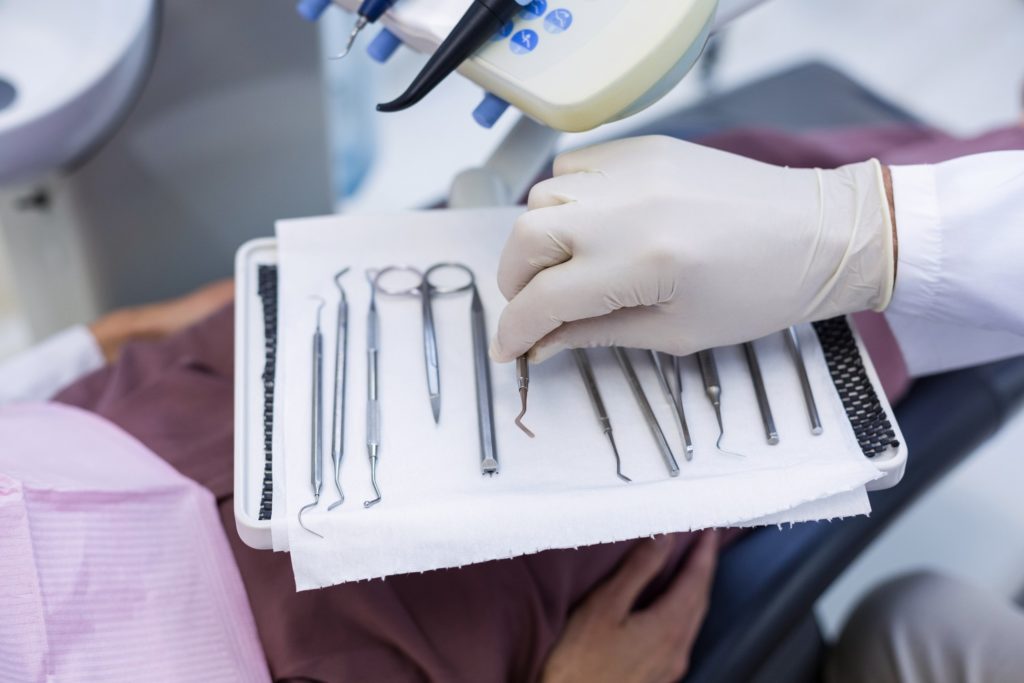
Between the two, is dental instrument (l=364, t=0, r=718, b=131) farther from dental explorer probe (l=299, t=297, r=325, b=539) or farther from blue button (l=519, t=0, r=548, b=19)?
dental explorer probe (l=299, t=297, r=325, b=539)

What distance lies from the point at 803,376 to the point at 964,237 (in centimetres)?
16

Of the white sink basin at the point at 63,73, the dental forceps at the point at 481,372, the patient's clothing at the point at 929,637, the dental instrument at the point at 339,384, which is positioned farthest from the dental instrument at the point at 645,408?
the white sink basin at the point at 63,73

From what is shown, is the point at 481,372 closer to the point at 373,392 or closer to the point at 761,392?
the point at 373,392

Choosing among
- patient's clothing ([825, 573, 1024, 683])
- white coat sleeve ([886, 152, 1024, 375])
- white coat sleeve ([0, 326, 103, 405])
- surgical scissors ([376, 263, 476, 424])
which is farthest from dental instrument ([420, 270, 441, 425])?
patient's clothing ([825, 573, 1024, 683])

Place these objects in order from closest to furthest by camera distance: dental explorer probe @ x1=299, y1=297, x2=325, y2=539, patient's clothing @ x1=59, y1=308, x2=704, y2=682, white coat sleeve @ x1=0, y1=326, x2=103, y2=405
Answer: dental explorer probe @ x1=299, y1=297, x2=325, y2=539
patient's clothing @ x1=59, y1=308, x2=704, y2=682
white coat sleeve @ x1=0, y1=326, x2=103, y2=405

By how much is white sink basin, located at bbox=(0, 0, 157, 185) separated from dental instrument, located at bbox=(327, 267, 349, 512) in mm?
327

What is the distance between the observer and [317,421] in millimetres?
723

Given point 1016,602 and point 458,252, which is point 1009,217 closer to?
point 458,252

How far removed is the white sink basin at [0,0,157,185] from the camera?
91 cm

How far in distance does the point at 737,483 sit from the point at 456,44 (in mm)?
376

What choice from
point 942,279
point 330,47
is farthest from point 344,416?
point 330,47

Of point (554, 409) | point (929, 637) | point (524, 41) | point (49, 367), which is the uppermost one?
point (524, 41)

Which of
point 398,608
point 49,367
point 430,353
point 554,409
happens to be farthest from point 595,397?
point 49,367

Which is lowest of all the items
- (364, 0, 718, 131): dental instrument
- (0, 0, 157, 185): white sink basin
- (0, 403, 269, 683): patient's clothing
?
(0, 403, 269, 683): patient's clothing
